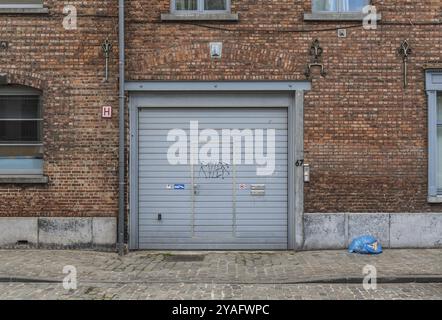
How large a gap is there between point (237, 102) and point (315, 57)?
6.34 feet

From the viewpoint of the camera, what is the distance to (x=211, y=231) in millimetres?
11188

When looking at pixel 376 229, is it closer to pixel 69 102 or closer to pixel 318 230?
pixel 318 230

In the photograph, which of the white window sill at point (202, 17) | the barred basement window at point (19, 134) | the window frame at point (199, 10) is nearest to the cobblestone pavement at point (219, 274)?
the barred basement window at point (19, 134)

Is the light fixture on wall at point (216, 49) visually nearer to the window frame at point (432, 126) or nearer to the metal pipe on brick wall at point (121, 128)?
the metal pipe on brick wall at point (121, 128)

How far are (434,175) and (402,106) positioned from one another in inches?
64.7

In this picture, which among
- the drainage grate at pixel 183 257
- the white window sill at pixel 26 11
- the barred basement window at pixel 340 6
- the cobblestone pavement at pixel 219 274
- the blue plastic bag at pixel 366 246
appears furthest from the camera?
the barred basement window at pixel 340 6

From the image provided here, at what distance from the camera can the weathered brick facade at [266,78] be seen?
1093 centimetres

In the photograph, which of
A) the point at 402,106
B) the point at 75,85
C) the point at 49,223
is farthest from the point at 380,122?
the point at 49,223

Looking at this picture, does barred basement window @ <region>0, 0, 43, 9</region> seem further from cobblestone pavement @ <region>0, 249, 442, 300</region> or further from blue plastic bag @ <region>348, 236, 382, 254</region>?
blue plastic bag @ <region>348, 236, 382, 254</region>

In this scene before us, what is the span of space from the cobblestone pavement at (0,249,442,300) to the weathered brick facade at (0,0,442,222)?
1.26m

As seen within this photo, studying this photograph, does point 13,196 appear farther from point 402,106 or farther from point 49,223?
point 402,106

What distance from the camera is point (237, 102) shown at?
11141 millimetres

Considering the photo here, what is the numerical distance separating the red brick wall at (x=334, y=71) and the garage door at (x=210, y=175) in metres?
0.76

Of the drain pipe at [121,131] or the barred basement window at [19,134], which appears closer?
the drain pipe at [121,131]
